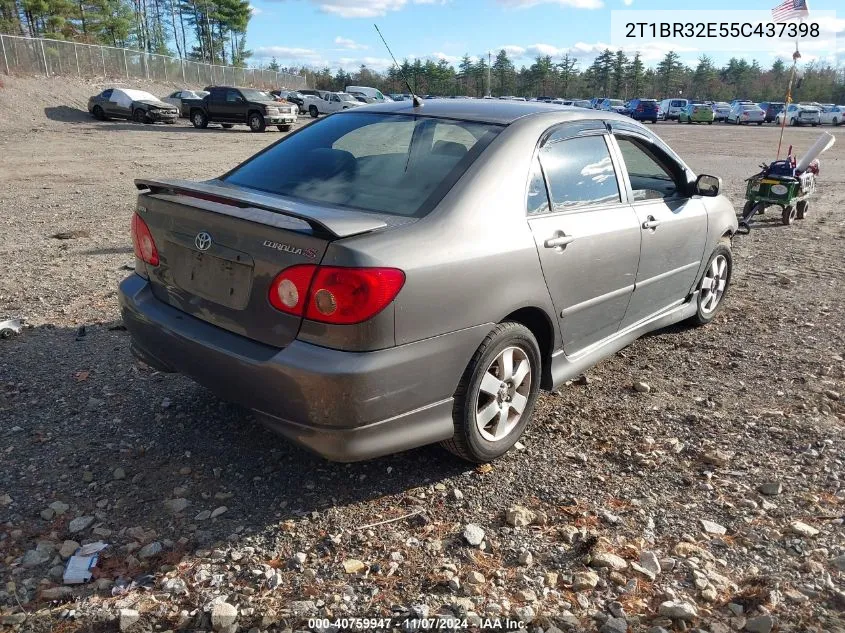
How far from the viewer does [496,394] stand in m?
3.22

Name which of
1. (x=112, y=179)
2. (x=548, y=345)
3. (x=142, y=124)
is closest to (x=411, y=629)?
(x=548, y=345)

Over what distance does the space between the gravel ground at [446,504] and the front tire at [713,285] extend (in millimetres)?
353

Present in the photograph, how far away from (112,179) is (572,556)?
12.8 metres

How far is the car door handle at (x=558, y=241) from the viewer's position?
329 centimetres

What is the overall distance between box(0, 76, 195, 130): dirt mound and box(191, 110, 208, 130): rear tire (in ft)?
18.6

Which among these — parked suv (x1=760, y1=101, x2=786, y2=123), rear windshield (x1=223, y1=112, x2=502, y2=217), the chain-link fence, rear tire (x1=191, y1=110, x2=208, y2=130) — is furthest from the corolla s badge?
parked suv (x1=760, y1=101, x2=786, y2=123)

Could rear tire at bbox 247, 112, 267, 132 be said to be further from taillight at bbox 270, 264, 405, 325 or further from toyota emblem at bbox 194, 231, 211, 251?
taillight at bbox 270, 264, 405, 325

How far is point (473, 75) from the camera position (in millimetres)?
101750

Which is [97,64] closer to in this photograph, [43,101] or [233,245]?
[43,101]

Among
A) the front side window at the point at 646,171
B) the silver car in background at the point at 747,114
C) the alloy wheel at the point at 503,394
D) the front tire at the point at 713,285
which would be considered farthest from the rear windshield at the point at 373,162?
the silver car in background at the point at 747,114

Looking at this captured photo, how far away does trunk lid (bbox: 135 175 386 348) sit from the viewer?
2646mm

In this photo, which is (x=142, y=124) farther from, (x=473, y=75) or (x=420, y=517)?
(x=473, y=75)

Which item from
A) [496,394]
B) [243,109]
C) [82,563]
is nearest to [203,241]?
[82,563]

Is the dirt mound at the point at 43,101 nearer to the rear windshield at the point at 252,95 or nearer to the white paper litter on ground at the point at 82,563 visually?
the rear windshield at the point at 252,95
